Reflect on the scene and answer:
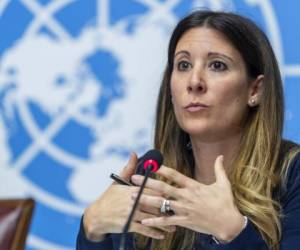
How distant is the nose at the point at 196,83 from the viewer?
1494mm

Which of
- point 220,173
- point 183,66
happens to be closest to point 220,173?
point 220,173

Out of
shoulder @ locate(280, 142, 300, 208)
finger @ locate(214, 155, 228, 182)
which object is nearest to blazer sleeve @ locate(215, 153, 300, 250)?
shoulder @ locate(280, 142, 300, 208)

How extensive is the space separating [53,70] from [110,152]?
0.31 meters

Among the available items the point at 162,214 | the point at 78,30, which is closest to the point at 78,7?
the point at 78,30

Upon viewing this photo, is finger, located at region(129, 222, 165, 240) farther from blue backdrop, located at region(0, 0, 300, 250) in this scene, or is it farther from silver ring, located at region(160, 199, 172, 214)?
blue backdrop, located at region(0, 0, 300, 250)

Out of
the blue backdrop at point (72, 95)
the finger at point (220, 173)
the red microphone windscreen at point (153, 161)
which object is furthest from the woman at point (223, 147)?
the blue backdrop at point (72, 95)

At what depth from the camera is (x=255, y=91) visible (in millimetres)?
1592

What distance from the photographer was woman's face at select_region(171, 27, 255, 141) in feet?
4.94

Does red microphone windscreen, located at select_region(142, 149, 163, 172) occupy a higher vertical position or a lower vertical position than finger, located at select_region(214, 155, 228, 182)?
lower

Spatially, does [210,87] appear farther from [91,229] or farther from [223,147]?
[91,229]

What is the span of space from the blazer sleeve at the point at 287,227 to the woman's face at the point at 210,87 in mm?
188

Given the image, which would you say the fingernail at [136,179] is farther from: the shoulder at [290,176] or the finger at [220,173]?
the shoulder at [290,176]

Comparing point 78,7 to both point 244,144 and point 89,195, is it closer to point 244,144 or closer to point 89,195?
point 89,195

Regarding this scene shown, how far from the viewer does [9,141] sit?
2113 mm
